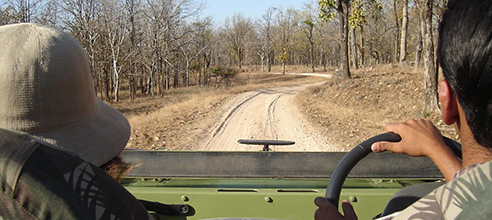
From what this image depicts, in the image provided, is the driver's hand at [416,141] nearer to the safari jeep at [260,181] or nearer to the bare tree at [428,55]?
the safari jeep at [260,181]

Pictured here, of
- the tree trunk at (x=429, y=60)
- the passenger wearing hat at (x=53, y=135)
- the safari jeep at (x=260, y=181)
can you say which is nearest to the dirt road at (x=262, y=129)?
the tree trunk at (x=429, y=60)

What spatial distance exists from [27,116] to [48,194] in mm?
423

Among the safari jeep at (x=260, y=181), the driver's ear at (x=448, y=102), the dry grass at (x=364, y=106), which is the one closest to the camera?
the driver's ear at (x=448, y=102)

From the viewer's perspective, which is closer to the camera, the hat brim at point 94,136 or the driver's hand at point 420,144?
the hat brim at point 94,136

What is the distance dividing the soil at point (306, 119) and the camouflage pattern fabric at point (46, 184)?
791cm

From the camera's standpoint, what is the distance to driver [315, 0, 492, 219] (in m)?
0.69

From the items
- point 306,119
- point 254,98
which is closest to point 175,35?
point 254,98

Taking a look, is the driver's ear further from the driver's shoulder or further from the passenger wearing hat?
the passenger wearing hat

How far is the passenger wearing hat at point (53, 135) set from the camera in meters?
0.70

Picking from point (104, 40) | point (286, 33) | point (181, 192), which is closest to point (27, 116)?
point (181, 192)

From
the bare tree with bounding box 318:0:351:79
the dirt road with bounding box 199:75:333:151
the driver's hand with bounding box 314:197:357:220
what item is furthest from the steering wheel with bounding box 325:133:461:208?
the bare tree with bounding box 318:0:351:79

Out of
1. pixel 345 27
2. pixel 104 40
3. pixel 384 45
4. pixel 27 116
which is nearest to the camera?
pixel 27 116

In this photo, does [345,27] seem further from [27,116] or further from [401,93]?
[27,116]

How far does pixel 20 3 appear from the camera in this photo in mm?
18422
